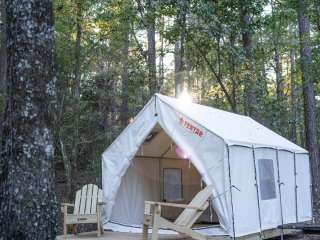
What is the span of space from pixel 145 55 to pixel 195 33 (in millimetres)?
2816

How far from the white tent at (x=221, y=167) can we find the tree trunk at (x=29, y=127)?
10.7 ft

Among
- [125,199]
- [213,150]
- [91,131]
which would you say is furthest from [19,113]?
[91,131]

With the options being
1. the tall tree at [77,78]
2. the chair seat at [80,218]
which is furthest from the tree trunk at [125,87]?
the chair seat at [80,218]

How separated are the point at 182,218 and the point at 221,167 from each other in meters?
0.83

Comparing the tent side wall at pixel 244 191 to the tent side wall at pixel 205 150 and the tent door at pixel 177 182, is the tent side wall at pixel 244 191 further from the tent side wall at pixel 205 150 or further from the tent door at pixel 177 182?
the tent door at pixel 177 182

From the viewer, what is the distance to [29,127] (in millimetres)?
3312

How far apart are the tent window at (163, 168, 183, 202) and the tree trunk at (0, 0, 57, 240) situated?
19.1ft

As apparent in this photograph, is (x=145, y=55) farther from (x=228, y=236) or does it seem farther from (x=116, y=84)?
(x=228, y=236)

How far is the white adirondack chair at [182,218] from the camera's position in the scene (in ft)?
18.7

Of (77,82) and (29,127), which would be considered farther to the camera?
(77,82)

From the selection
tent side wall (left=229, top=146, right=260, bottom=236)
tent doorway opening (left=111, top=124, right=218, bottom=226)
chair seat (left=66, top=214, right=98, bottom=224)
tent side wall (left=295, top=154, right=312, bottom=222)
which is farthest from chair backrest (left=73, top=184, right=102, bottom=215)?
tent side wall (left=295, top=154, right=312, bottom=222)

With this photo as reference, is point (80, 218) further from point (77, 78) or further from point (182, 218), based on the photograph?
point (77, 78)

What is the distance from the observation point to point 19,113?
10.9ft

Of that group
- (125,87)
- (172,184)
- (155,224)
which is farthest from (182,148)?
(125,87)
